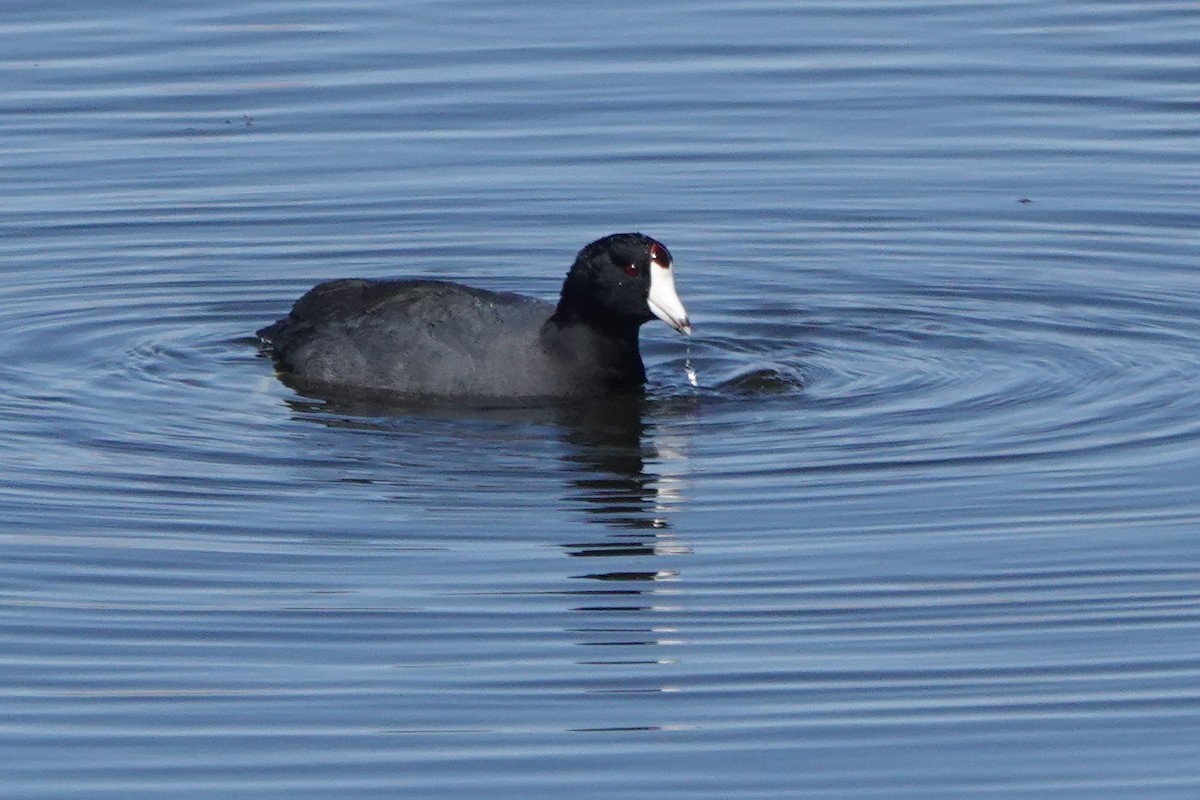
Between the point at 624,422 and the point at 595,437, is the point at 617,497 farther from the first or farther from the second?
the point at 624,422

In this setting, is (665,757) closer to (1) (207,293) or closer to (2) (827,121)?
(1) (207,293)

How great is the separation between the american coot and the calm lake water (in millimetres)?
261

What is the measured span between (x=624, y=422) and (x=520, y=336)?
0.58 metres

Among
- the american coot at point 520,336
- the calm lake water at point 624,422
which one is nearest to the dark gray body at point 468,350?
the american coot at point 520,336

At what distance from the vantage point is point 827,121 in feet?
45.1

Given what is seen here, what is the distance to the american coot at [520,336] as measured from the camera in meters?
9.36

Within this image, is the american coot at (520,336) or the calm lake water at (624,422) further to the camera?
the american coot at (520,336)

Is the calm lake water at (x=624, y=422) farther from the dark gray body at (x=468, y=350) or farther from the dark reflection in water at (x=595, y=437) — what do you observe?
the dark gray body at (x=468, y=350)

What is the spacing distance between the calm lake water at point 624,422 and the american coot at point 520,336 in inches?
10.3

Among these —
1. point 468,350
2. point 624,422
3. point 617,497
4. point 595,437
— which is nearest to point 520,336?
point 468,350

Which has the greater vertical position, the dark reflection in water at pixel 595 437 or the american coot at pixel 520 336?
the american coot at pixel 520 336

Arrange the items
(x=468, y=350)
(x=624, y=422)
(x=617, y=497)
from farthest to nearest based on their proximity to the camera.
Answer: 1. (x=468, y=350)
2. (x=624, y=422)
3. (x=617, y=497)

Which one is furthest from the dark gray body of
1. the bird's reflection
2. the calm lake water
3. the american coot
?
the calm lake water

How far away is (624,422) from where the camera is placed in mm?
9273
